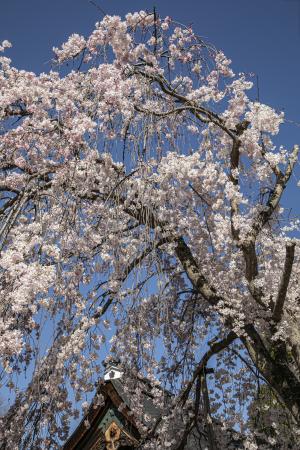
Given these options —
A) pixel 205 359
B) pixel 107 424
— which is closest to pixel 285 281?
pixel 205 359

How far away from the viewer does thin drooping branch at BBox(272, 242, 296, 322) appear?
335 centimetres

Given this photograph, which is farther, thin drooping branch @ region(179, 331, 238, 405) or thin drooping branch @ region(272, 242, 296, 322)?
thin drooping branch @ region(179, 331, 238, 405)

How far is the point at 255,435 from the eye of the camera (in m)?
5.11

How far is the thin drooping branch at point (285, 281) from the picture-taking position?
11.0ft

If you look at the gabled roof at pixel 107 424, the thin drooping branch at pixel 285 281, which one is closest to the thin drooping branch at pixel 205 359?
the thin drooping branch at pixel 285 281

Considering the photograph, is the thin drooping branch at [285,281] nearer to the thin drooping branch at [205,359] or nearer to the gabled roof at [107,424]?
the thin drooping branch at [205,359]

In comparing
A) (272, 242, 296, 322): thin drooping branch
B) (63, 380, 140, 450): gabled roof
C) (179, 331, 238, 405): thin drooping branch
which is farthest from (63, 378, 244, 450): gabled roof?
(272, 242, 296, 322): thin drooping branch

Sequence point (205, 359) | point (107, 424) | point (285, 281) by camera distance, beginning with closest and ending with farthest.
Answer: point (285, 281), point (205, 359), point (107, 424)

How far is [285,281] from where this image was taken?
11.5ft

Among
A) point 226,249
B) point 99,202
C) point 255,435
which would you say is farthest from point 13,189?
point 255,435

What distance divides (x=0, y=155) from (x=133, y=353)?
2.25 meters

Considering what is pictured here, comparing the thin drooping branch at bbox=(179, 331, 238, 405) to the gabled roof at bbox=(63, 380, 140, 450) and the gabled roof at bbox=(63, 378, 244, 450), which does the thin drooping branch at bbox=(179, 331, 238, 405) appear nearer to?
the gabled roof at bbox=(63, 378, 244, 450)

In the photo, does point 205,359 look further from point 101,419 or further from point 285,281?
point 101,419

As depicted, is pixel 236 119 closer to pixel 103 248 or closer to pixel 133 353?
pixel 103 248
